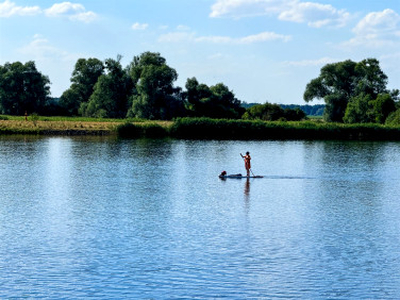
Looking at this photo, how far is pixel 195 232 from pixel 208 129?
269ft

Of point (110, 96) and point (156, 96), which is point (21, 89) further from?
point (156, 96)

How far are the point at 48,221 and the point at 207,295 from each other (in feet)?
45.5

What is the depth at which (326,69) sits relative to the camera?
152 meters

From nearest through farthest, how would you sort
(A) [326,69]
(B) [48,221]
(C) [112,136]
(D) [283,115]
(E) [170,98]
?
(B) [48,221]
(C) [112,136]
(E) [170,98]
(D) [283,115]
(A) [326,69]

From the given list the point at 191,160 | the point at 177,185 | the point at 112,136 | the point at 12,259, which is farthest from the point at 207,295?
the point at 112,136

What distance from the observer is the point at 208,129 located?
11200 cm

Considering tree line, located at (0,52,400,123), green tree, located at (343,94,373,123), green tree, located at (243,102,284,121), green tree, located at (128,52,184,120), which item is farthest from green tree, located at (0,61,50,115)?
green tree, located at (343,94,373,123)

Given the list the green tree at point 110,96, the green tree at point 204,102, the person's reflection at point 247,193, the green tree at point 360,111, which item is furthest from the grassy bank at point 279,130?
the person's reflection at point 247,193

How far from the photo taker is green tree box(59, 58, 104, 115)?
15500 centimetres

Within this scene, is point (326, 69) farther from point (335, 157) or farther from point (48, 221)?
point (48, 221)

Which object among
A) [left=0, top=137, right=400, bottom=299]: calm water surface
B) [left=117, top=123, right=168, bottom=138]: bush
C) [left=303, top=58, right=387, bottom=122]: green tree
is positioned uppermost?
[left=303, top=58, right=387, bottom=122]: green tree

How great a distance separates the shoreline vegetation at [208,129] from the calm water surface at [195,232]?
1917 inches

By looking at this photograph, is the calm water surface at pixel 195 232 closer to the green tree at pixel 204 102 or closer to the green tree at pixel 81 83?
the green tree at pixel 204 102

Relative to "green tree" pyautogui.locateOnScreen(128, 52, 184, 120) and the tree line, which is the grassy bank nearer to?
the tree line
